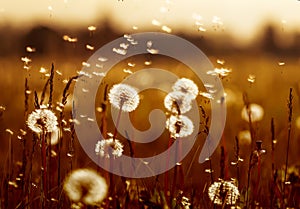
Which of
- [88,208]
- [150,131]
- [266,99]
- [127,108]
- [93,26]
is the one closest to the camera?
[88,208]

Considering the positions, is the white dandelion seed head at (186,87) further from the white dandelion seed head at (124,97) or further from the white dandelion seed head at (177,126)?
the white dandelion seed head at (124,97)

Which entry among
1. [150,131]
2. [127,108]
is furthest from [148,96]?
[127,108]

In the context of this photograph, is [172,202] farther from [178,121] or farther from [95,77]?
[95,77]

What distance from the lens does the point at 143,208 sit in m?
2.33

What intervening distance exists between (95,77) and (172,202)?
502mm

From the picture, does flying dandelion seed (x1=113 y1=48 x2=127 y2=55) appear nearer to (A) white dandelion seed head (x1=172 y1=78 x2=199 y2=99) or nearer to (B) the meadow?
(B) the meadow

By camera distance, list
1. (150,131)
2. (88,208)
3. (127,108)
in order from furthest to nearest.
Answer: (150,131), (127,108), (88,208)

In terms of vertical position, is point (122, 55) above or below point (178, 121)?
above

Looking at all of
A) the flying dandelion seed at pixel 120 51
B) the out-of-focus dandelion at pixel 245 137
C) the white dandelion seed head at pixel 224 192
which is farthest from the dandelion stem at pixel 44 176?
the out-of-focus dandelion at pixel 245 137

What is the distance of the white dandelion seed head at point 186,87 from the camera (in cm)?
286

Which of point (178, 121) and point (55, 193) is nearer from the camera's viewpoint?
point (178, 121)

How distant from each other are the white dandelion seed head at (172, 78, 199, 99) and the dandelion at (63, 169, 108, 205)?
606mm

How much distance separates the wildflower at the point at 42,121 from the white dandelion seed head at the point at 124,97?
0.92 feet

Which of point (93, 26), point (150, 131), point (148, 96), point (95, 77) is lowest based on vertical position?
point (95, 77)
